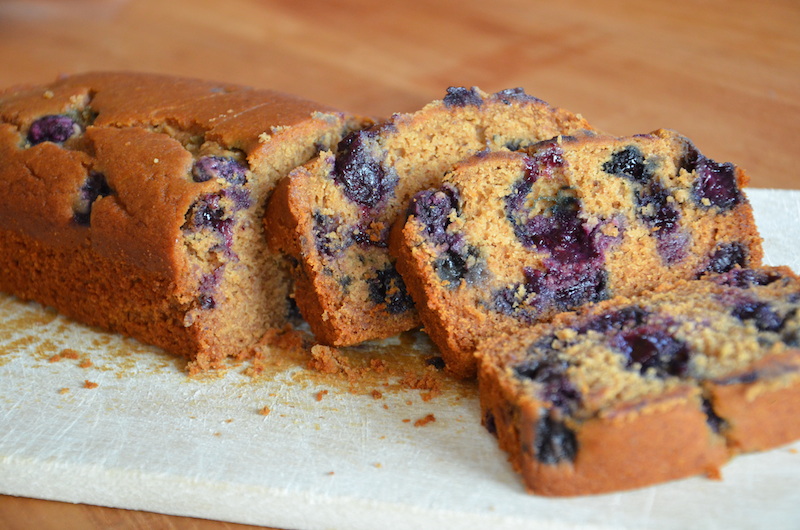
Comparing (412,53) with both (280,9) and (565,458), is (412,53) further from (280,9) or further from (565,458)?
(565,458)

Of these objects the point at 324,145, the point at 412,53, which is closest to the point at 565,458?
the point at 324,145

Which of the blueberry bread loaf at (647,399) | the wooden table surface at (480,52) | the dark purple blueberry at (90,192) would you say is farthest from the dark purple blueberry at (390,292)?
the wooden table surface at (480,52)

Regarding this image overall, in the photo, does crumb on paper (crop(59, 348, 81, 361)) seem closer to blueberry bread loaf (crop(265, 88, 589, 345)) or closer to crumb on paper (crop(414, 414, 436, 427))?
blueberry bread loaf (crop(265, 88, 589, 345))

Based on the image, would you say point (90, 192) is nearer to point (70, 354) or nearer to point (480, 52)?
point (70, 354)

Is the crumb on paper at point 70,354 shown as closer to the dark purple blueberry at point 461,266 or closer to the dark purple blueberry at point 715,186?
the dark purple blueberry at point 461,266

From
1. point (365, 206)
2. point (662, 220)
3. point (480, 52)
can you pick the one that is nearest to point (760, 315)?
point (662, 220)

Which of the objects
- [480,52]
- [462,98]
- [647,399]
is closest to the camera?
[647,399]
